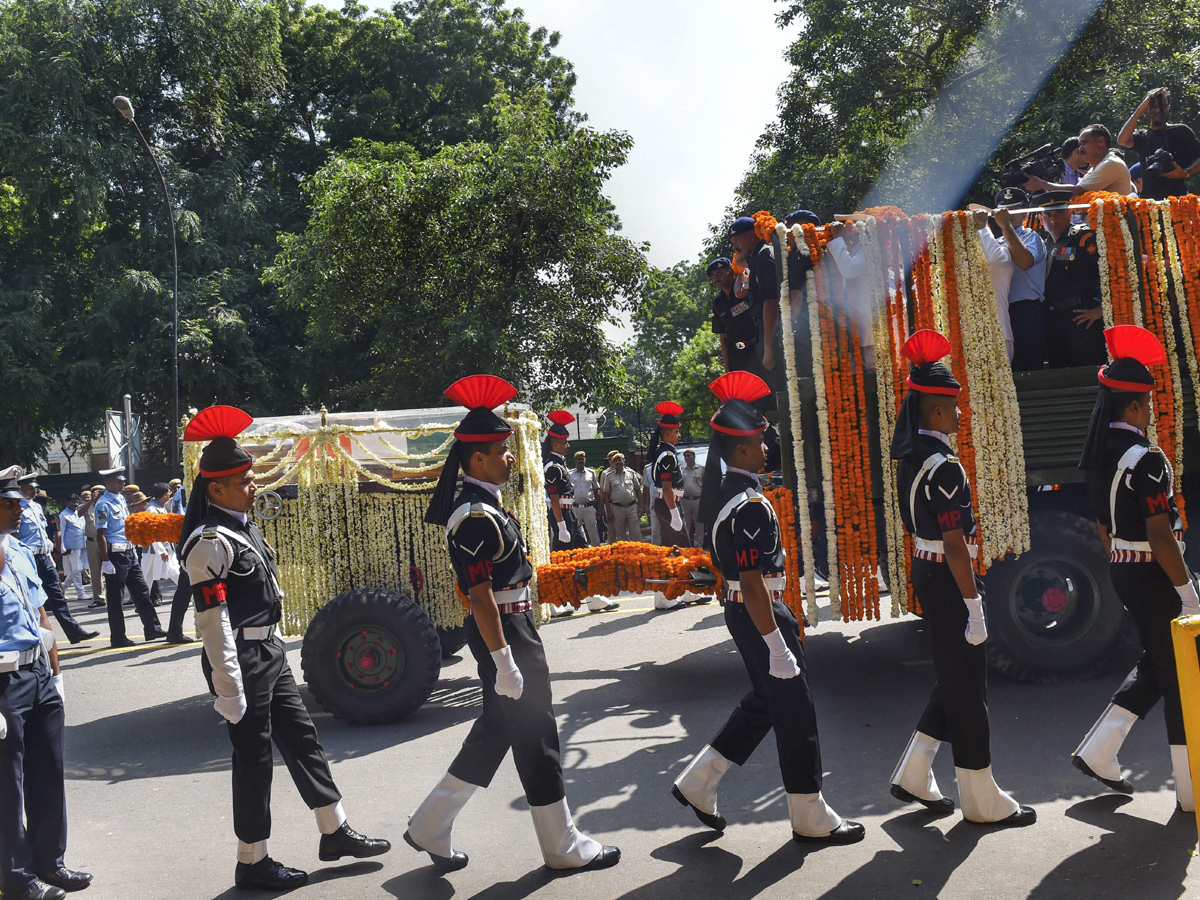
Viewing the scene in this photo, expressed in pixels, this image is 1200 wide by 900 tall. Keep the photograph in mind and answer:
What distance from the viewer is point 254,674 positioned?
4129 millimetres

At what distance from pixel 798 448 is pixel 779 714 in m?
2.15

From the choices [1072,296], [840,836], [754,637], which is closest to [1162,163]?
[1072,296]

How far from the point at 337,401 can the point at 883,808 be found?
792 inches

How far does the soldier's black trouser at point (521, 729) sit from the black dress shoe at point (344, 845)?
0.58 m

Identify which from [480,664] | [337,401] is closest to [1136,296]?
[480,664]

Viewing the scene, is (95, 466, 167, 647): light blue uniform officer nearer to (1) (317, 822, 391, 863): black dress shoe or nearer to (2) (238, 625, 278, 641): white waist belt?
(2) (238, 625, 278, 641): white waist belt

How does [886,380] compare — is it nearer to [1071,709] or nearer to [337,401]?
[1071,709]

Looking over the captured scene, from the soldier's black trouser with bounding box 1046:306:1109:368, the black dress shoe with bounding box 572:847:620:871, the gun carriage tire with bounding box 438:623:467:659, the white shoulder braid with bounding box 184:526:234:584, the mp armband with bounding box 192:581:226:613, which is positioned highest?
the soldier's black trouser with bounding box 1046:306:1109:368

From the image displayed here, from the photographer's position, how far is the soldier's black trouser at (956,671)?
4105 millimetres

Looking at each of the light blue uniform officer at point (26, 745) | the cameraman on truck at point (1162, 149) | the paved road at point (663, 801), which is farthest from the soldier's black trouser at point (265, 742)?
the cameraman on truck at point (1162, 149)

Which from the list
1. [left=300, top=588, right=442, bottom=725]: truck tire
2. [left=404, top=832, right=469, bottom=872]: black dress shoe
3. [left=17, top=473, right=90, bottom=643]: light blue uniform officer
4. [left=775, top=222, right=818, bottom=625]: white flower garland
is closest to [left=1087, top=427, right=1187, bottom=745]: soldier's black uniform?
[left=775, top=222, right=818, bottom=625]: white flower garland

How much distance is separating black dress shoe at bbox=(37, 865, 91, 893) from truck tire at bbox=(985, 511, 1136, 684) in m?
4.85

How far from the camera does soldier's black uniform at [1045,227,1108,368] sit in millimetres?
6344

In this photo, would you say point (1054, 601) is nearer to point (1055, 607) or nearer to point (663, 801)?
point (1055, 607)
